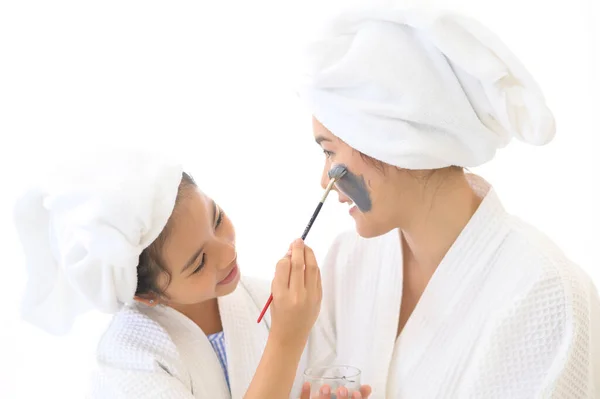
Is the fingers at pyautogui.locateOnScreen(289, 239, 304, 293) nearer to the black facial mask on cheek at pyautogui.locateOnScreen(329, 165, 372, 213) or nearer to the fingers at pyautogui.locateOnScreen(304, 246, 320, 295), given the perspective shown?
the fingers at pyautogui.locateOnScreen(304, 246, 320, 295)

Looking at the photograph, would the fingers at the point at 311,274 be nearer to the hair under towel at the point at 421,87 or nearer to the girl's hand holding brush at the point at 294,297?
the girl's hand holding brush at the point at 294,297

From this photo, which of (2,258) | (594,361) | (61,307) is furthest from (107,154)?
(594,361)

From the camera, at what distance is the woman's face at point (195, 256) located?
142cm

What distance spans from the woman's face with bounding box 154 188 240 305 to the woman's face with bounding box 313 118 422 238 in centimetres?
23

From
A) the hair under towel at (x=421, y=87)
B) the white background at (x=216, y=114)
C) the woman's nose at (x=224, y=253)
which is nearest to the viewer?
the hair under towel at (x=421, y=87)

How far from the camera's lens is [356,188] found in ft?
4.56

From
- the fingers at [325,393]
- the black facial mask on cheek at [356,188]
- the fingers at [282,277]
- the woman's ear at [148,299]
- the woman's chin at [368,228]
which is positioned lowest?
the fingers at [325,393]

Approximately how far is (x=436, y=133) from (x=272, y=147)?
0.74m

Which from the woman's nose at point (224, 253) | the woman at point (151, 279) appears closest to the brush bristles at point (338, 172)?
the woman at point (151, 279)

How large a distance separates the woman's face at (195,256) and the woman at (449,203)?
23cm

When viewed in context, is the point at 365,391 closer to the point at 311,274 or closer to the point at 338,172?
the point at 311,274

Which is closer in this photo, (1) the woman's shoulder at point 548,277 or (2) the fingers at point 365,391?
(1) the woman's shoulder at point 548,277

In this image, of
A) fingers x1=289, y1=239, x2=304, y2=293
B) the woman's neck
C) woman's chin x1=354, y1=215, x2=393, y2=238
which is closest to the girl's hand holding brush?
fingers x1=289, y1=239, x2=304, y2=293

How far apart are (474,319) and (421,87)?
1.35ft
